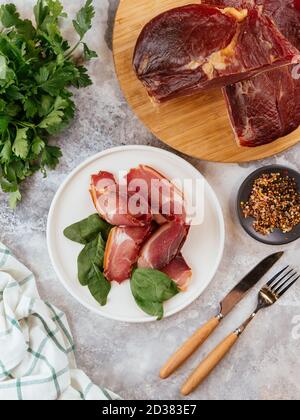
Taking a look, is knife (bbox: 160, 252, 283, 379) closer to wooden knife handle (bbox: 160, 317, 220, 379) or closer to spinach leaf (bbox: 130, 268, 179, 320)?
wooden knife handle (bbox: 160, 317, 220, 379)

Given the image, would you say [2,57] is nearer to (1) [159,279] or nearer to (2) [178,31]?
(2) [178,31]

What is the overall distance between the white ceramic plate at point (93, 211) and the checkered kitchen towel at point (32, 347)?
0.54 feet

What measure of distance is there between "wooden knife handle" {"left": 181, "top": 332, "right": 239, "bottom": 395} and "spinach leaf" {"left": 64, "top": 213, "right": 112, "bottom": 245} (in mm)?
635

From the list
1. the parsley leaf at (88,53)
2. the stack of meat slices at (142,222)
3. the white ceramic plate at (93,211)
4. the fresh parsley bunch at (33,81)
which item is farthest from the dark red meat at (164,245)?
the parsley leaf at (88,53)

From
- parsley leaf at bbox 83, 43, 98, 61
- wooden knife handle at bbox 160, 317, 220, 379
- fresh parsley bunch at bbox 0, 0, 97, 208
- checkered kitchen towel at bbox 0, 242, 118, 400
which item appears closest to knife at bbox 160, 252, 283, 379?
wooden knife handle at bbox 160, 317, 220, 379

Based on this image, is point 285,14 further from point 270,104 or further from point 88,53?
point 88,53

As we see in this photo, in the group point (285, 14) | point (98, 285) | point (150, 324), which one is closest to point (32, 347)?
point (98, 285)

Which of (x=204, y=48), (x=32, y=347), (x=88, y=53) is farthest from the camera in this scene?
(x=32, y=347)

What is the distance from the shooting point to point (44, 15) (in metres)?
2.03

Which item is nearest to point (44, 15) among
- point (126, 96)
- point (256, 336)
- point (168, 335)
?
point (126, 96)

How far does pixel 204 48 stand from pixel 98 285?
944mm

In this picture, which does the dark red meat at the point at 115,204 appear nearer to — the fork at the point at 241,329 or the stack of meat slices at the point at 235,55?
the stack of meat slices at the point at 235,55

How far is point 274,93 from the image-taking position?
1.98 meters

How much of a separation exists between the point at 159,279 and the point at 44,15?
1.04 m
